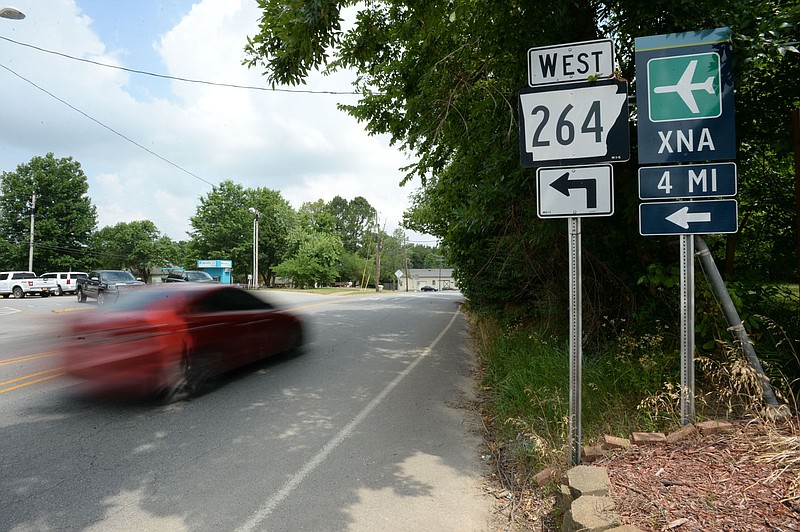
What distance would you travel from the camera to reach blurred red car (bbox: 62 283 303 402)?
18.3 feet

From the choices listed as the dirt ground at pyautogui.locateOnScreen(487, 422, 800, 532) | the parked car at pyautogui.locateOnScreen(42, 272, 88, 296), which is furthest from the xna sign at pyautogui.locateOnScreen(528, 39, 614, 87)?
the parked car at pyautogui.locateOnScreen(42, 272, 88, 296)

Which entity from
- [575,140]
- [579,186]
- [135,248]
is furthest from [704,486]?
[135,248]

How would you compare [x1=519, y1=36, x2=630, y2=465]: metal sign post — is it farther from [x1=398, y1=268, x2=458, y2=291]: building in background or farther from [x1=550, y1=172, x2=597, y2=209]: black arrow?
[x1=398, y1=268, x2=458, y2=291]: building in background

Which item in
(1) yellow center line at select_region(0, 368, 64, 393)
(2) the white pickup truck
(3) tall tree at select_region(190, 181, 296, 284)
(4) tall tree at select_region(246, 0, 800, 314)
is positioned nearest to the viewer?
(4) tall tree at select_region(246, 0, 800, 314)

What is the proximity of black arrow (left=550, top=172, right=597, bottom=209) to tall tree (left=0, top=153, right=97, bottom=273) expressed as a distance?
61.7 meters

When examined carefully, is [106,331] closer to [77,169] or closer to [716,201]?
[716,201]

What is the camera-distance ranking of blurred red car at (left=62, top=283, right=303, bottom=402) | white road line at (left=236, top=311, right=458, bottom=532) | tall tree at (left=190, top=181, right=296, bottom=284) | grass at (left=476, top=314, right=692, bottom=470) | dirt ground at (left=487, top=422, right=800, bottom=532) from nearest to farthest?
dirt ground at (left=487, top=422, right=800, bottom=532), white road line at (left=236, top=311, right=458, bottom=532), grass at (left=476, top=314, right=692, bottom=470), blurred red car at (left=62, top=283, right=303, bottom=402), tall tree at (left=190, top=181, right=296, bottom=284)

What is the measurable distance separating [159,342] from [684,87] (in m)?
6.28

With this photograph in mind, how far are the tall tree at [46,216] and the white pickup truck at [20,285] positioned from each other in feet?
71.7

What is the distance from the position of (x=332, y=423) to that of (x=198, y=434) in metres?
1.45

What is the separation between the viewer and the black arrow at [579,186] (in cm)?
332

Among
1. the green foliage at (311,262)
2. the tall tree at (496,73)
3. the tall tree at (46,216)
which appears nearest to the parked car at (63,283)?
the tall tree at (46,216)

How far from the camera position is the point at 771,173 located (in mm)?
5727

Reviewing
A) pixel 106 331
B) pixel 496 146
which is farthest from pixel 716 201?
pixel 106 331
